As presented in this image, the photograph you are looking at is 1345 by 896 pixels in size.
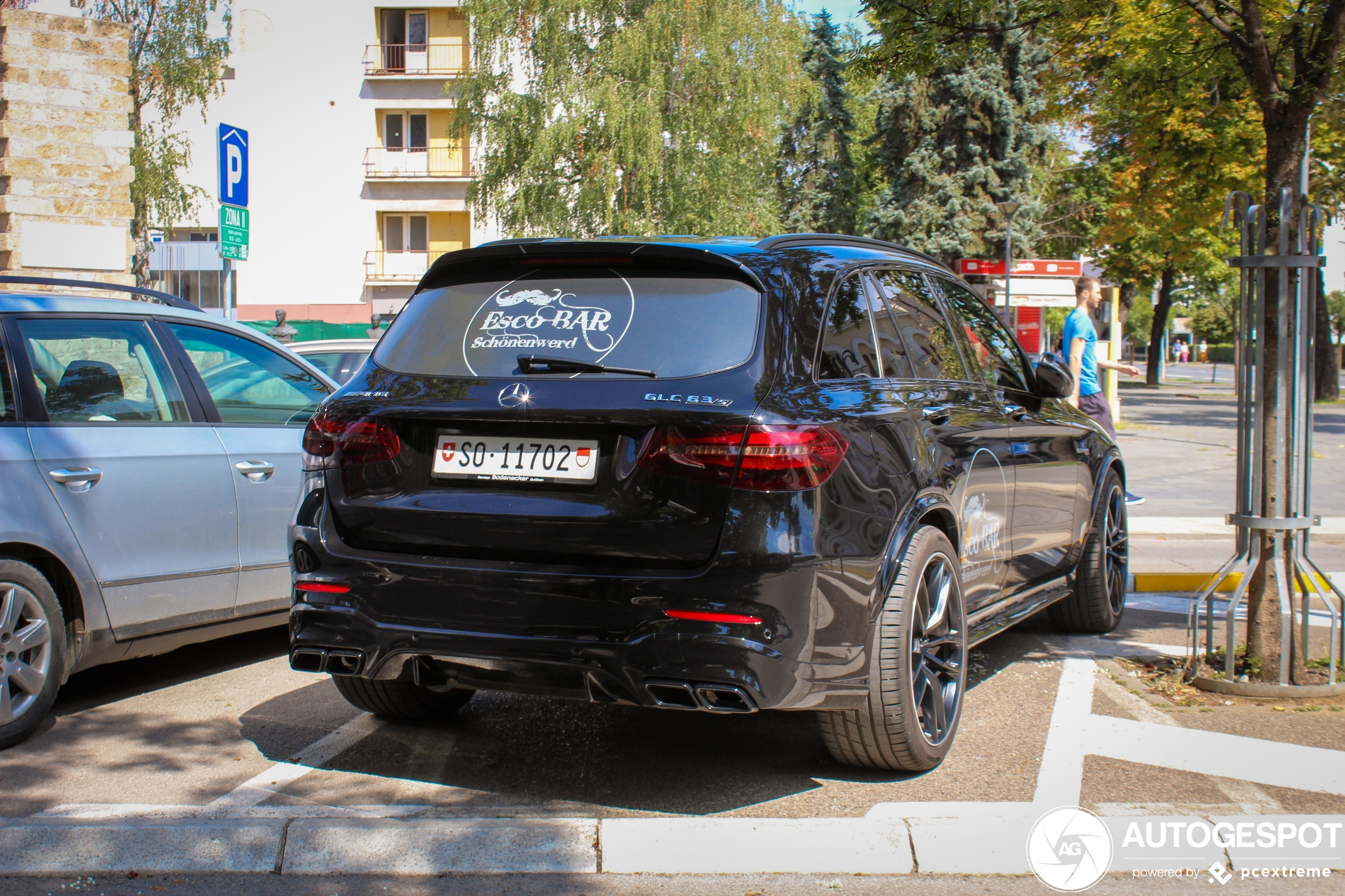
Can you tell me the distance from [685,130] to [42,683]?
29.4 m

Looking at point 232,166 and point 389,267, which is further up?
point 389,267

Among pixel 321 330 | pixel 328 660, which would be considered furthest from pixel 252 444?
pixel 321 330

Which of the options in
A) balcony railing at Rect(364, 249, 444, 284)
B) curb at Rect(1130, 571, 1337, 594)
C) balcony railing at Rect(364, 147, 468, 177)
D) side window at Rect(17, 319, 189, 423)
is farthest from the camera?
balcony railing at Rect(364, 249, 444, 284)

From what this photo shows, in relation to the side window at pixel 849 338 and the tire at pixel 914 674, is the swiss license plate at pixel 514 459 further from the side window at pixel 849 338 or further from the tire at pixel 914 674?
the tire at pixel 914 674

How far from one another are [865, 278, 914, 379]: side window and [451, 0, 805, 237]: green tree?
27.3 metres

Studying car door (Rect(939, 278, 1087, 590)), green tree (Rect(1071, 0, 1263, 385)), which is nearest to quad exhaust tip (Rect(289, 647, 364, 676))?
car door (Rect(939, 278, 1087, 590))

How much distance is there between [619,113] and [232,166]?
71.9 ft

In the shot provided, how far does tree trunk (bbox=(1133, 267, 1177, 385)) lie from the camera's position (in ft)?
163

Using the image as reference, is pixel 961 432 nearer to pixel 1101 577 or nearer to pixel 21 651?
pixel 1101 577

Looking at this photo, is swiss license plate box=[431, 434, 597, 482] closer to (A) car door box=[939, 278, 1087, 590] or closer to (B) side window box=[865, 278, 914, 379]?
(B) side window box=[865, 278, 914, 379]

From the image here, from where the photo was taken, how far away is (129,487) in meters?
4.77

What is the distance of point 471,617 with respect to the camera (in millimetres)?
3551

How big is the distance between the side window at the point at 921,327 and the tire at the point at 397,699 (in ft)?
6.95

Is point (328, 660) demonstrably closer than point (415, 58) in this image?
Yes
